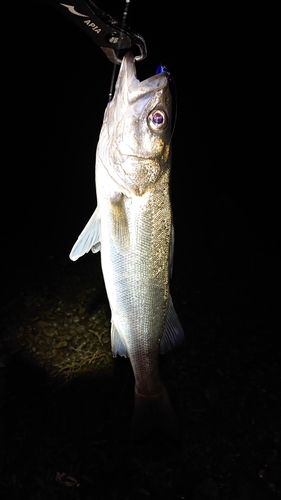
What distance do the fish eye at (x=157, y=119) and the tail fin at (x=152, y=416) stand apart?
1267 mm

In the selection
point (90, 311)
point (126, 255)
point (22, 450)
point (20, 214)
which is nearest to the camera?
point (126, 255)

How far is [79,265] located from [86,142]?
235 centimetres

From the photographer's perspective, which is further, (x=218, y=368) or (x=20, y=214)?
(x=20, y=214)

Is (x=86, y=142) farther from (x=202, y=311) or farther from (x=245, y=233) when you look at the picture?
(x=202, y=311)

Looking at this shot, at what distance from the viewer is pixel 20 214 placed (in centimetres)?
489

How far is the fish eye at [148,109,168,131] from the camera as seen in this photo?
1429 mm

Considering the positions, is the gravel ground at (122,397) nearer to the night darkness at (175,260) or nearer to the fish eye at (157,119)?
the night darkness at (175,260)

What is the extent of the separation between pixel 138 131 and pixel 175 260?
124 inches

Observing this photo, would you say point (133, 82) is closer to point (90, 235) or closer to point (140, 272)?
point (90, 235)

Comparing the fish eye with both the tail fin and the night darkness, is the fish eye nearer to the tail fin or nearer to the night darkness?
the tail fin

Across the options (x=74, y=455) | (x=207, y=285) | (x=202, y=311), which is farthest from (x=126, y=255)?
(x=207, y=285)

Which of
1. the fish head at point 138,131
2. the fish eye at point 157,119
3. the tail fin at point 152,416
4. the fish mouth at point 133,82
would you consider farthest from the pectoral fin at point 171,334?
the fish mouth at point 133,82

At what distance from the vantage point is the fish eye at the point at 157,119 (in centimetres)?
143

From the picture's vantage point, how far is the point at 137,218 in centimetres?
153
